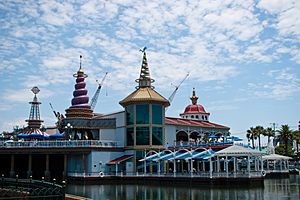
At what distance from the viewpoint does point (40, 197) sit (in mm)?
18094

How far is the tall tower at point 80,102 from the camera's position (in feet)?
182

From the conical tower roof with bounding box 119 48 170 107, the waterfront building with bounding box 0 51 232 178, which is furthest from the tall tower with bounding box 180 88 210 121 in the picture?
the conical tower roof with bounding box 119 48 170 107

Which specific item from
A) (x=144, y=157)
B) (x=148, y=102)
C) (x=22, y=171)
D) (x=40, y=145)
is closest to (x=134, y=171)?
(x=144, y=157)

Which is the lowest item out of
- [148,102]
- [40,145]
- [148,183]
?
[148,183]

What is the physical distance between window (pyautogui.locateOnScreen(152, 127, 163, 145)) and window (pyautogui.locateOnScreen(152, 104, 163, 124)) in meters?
0.89

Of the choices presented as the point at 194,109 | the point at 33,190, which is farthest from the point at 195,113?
the point at 33,190

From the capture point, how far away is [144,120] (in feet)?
165

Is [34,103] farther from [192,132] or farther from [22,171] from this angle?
[192,132]

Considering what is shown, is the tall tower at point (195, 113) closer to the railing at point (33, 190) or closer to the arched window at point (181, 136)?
the arched window at point (181, 136)

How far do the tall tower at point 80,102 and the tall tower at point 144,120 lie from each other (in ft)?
22.1

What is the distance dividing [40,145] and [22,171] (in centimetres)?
1085

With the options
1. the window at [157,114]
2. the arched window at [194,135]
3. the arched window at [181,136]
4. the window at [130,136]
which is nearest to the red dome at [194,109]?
the arched window at [194,135]

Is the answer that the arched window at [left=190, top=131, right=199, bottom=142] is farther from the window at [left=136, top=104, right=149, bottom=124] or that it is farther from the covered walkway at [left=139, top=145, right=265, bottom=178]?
the window at [left=136, top=104, right=149, bottom=124]

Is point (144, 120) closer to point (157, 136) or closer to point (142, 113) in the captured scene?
point (142, 113)
